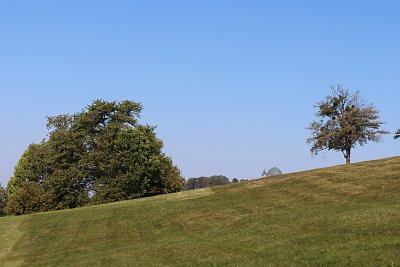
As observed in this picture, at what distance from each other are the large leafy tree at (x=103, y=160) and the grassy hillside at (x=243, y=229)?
26.2m

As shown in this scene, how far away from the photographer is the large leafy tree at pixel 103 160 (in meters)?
72.1

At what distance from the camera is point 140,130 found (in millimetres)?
75125

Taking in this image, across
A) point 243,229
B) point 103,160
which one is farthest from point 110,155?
point 243,229

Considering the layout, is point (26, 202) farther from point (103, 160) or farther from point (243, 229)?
point (243, 229)

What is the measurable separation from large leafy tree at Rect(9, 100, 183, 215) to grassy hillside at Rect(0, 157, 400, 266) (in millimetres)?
26195

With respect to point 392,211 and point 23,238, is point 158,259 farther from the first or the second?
point 23,238

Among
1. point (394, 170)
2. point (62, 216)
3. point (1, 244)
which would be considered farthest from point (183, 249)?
point (62, 216)

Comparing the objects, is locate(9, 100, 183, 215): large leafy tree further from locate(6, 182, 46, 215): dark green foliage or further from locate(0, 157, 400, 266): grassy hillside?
locate(0, 157, 400, 266): grassy hillside

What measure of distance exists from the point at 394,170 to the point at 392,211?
52.7 feet

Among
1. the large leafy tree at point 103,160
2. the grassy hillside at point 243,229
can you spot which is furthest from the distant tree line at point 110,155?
the grassy hillside at point 243,229

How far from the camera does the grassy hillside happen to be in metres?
15.8

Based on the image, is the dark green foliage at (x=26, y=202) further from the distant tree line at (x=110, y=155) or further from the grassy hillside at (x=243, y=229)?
the grassy hillside at (x=243, y=229)

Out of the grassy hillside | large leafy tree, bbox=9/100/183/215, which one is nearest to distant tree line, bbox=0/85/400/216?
large leafy tree, bbox=9/100/183/215

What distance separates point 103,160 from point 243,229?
55.6 meters
